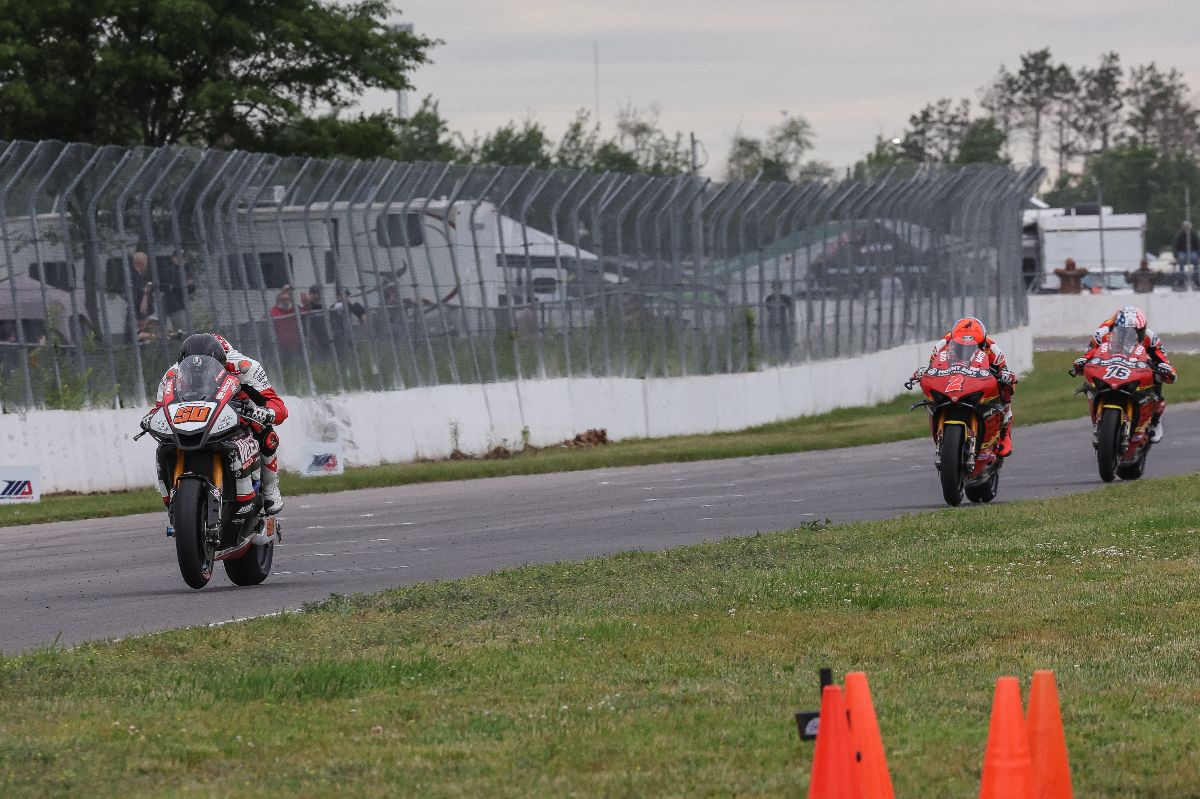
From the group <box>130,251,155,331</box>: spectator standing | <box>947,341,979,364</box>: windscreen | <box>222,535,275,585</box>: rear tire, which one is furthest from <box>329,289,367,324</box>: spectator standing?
<box>222,535,275,585</box>: rear tire

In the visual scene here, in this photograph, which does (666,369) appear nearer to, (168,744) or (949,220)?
(949,220)

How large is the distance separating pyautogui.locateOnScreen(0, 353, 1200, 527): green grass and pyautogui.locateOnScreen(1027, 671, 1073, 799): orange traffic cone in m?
13.5

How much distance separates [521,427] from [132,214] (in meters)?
6.85

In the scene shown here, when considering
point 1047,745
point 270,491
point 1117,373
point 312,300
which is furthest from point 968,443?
point 1047,745

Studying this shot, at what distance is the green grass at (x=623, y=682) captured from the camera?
6473 mm

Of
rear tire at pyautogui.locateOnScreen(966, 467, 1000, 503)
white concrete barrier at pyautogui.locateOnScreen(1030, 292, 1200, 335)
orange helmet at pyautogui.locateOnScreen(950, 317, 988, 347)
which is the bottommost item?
white concrete barrier at pyautogui.locateOnScreen(1030, 292, 1200, 335)

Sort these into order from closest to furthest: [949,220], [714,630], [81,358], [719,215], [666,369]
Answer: [714,630], [81,358], [666,369], [719,215], [949,220]

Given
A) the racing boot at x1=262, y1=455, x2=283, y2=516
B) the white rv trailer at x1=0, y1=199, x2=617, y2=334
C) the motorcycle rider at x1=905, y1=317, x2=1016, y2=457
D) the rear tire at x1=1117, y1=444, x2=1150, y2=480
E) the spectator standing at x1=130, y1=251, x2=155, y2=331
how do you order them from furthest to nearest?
the spectator standing at x1=130, y1=251, x2=155, y2=331 < the white rv trailer at x1=0, y1=199, x2=617, y2=334 < the rear tire at x1=1117, y1=444, x2=1150, y2=480 < the motorcycle rider at x1=905, y1=317, x2=1016, y2=457 < the racing boot at x1=262, y1=455, x2=283, y2=516

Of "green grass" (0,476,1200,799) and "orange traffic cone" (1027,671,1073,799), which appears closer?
"orange traffic cone" (1027,671,1073,799)

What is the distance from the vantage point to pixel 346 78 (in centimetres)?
4422

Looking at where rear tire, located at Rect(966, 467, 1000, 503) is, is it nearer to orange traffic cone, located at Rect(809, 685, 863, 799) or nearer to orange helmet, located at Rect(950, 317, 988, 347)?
orange helmet, located at Rect(950, 317, 988, 347)

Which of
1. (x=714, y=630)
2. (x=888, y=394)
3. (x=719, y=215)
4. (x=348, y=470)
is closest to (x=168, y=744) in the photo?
(x=714, y=630)

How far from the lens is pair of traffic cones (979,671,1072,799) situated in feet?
18.2

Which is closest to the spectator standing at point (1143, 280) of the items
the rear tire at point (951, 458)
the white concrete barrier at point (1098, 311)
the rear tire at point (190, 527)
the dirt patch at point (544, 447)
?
the white concrete barrier at point (1098, 311)
